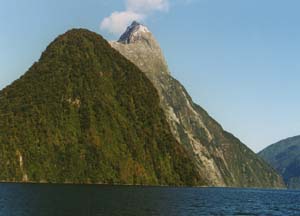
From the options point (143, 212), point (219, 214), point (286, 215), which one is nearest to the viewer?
point (143, 212)

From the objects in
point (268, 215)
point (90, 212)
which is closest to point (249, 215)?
point (268, 215)

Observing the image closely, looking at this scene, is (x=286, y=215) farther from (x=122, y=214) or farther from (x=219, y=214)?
(x=122, y=214)

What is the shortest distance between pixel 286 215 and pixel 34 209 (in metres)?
56.4

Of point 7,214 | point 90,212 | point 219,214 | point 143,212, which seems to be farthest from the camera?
point 219,214

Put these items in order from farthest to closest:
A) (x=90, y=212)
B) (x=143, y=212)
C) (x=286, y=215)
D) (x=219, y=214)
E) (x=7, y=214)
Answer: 1. (x=286, y=215)
2. (x=219, y=214)
3. (x=143, y=212)
4. (x=90, y=212)
5. (x=7, y=214)

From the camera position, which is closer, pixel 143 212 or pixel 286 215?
pixel 143 212

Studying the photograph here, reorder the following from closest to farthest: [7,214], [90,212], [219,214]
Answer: [7,214] → [90,212] → [219,214]

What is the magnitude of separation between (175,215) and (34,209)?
961 inches

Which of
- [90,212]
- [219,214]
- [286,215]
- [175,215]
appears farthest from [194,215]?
[286,215]

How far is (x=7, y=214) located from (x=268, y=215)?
5689 centimetres

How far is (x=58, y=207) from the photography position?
279ft

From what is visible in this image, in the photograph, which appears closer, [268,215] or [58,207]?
[58,207]

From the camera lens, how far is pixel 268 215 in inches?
4075

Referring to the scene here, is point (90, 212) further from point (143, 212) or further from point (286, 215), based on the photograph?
point (286, 215)
